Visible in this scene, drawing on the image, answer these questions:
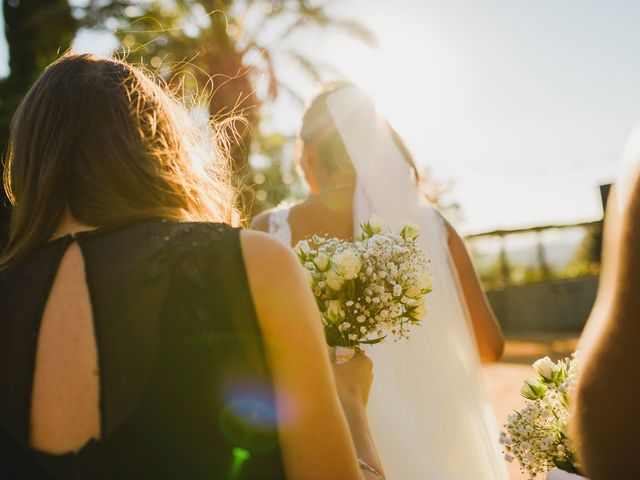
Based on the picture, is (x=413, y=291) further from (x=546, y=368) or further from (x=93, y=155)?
(x=93, y=155)

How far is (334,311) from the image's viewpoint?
2.04m

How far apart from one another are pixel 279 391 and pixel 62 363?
17.3 inches

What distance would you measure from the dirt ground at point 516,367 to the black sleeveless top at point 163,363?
4.65m

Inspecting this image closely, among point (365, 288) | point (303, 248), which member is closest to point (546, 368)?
point (365, 288)

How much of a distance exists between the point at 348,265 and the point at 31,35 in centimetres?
1101

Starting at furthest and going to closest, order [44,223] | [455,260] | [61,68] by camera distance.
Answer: [455,260], [61,68], [44,223]

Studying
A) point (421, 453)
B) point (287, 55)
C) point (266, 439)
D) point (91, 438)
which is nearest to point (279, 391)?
point (266, 439)

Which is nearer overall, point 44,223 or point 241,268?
point 241,268

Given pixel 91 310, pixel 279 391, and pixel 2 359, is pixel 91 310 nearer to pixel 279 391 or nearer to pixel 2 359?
pixel 2 359

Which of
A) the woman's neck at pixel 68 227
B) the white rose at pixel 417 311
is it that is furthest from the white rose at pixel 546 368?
the woman's neck at pixel 68 227

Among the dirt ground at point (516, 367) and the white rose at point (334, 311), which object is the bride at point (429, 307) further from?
the dirt ground at point (516, 367)

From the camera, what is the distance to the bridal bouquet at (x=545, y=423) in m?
1.74

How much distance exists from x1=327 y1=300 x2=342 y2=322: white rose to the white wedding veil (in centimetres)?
101

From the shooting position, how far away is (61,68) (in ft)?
4.82
